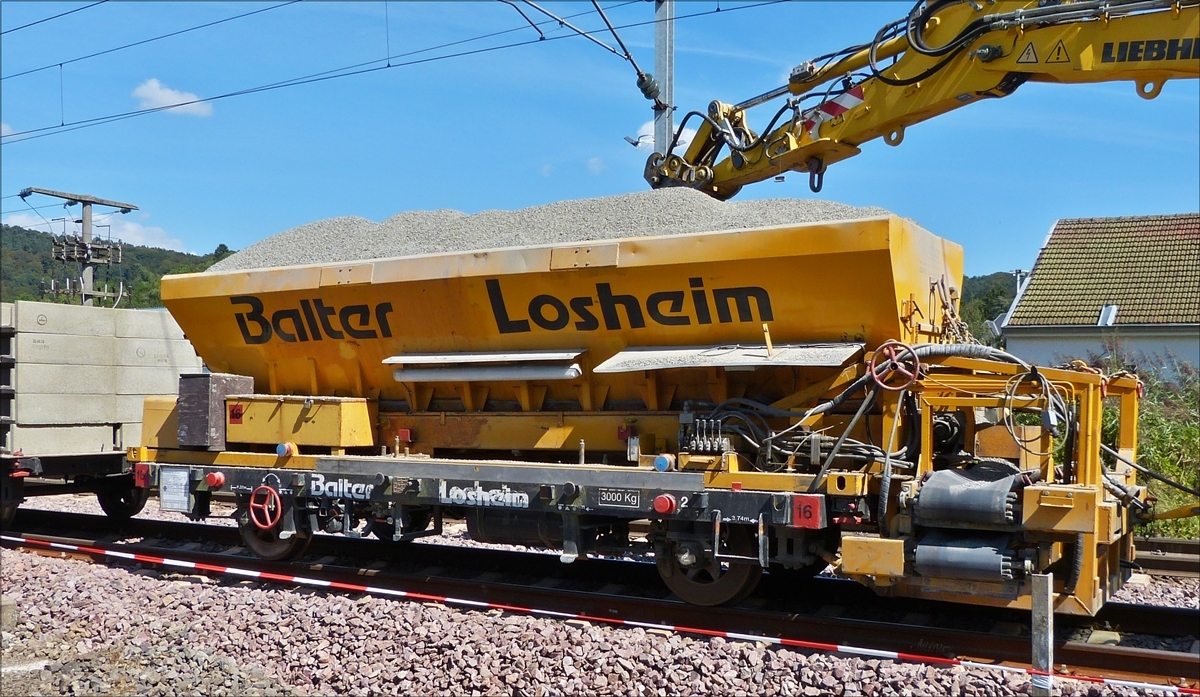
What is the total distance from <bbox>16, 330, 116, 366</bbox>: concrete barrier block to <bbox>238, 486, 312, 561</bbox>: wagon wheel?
3659 millimetres

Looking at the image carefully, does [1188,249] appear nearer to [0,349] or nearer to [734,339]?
[734,339]

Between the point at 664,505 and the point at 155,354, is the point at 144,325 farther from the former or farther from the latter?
Result: the point at 664,505

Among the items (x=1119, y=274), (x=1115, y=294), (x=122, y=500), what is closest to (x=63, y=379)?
(x=122, y=500)

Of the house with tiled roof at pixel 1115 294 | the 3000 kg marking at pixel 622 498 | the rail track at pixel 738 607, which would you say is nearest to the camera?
the rail track at pixel 738 607

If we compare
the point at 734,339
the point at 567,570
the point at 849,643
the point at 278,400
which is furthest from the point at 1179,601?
the point at 278,400

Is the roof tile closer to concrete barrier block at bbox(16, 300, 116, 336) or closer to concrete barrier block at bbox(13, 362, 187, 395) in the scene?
concrete barrier block at bbox(13, 362, 187, 395)

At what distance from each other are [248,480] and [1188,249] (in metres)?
23.4

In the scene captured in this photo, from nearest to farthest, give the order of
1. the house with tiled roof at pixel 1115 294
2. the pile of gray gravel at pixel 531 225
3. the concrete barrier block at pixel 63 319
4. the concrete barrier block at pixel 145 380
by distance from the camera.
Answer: the pile of gray gravel at pixel 531 225, the concrete barrier block at pixel 63 319, the concrete barrier block at pixel 145 380, the house with tiled roof at pixel 1115 294

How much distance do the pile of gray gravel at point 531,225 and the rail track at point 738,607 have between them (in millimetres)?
2753

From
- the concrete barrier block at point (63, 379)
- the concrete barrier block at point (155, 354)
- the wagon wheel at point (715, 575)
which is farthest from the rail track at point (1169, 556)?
the concrete barrier block at point (63, 379)

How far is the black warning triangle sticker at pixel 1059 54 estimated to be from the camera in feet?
22.7

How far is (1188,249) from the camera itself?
23625 millimetres

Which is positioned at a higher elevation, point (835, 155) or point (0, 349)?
point (835, 155)

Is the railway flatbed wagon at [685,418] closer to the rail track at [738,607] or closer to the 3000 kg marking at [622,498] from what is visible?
the 3000 kg marking at [622,498]
